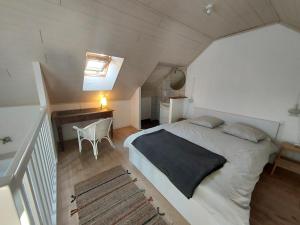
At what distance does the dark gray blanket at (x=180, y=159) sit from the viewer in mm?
1359

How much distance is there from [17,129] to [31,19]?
2.18 meters

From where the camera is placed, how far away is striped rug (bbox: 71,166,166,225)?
4.72 ft

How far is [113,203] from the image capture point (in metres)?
1.63

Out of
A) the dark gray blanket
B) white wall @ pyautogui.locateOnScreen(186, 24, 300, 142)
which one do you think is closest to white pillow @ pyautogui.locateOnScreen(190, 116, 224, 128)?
white wall @ pyautogui.locateOnScreen(186, 24, 300, 142)

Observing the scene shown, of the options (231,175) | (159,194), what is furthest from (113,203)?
(231,175)

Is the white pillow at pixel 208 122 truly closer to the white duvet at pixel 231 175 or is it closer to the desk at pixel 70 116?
the white duvet at pixel 231 175

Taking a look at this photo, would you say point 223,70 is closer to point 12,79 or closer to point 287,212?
point 287,212

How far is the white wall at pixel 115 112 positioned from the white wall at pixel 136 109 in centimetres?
10

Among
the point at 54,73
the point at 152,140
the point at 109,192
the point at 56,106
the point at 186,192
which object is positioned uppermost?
the point at 54,73

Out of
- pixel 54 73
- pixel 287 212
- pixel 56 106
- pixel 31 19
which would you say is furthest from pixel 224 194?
pixel 56 106

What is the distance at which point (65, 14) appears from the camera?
1579mm

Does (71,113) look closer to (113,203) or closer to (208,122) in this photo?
(113,203)

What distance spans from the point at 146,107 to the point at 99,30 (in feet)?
9.71

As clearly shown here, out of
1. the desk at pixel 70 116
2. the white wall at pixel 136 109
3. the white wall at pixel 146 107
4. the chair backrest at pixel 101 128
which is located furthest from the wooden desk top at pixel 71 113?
the white wall at pixel 146 107
